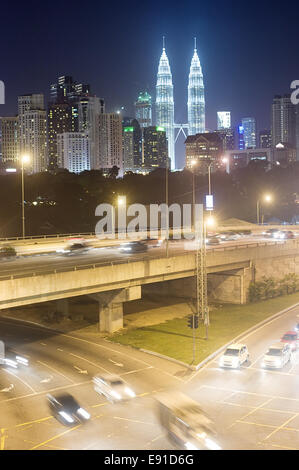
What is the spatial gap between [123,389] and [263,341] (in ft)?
50.6

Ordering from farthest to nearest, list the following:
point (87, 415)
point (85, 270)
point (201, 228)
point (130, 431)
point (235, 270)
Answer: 1. point (235, 270)
2. point (201, 228)
3. point (85, 270)
4. point (87, 415)
5. point (130, 431)

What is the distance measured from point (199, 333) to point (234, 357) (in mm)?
8662

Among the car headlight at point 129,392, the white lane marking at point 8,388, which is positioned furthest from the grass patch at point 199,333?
the white lane marking at point 8,388

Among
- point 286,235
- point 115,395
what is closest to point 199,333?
point 115,395

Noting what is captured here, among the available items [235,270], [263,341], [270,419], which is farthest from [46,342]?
[235,270]

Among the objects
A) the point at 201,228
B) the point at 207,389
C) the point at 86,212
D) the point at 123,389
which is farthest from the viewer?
the point at 86,212

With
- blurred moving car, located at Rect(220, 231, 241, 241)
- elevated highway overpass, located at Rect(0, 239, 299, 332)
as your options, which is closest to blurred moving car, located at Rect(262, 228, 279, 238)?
blurred moving car, located at Rect(220, 231, 241, 241)

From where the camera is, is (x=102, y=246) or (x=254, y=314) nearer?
(x=254, y=314)

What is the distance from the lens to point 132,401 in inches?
1080

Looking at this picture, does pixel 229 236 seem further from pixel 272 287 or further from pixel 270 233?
pixel 272 287

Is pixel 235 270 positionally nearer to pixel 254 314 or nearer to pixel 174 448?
pixel 254 314

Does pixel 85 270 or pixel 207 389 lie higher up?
pixel 85 270

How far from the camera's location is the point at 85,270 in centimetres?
3834

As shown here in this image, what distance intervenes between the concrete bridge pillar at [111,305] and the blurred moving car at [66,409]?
51.2 ft
